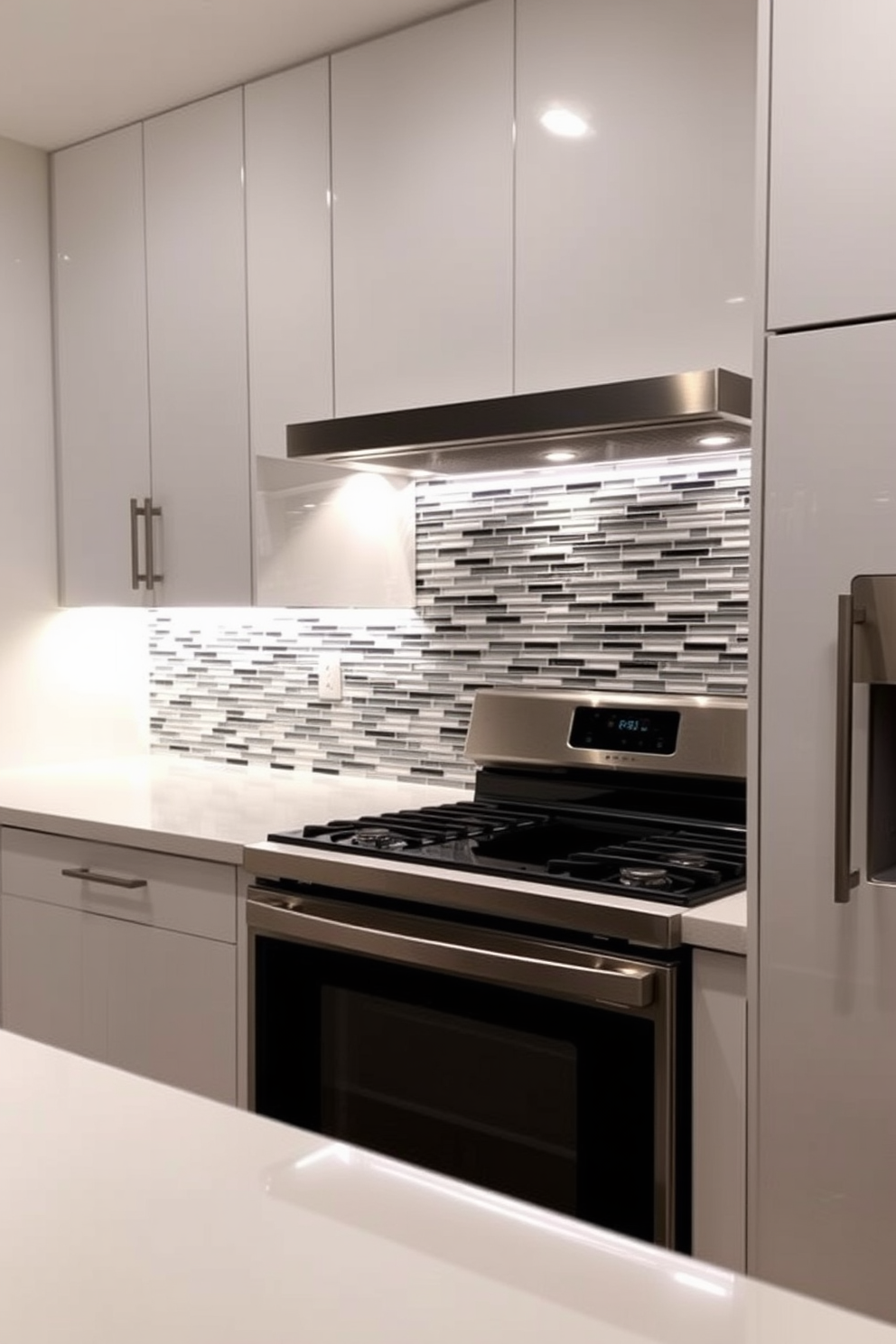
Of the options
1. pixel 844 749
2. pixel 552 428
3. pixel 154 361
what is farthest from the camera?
pixel 154 361

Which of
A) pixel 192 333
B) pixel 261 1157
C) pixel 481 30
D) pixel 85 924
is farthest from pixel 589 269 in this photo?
pixel 261 1157

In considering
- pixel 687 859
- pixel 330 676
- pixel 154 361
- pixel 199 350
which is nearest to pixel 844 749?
pixel 687 859

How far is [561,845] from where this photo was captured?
7.81ft

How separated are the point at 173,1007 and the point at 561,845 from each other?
0.77 metres

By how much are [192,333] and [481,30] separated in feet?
3.14

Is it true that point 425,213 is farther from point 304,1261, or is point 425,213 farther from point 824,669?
point 304,1261

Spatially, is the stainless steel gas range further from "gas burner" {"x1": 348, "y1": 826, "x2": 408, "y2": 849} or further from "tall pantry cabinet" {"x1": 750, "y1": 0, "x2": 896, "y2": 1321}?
"tall pantry cabinet" {"x1": 750, "y1": 0, "x2": 896, "y2": 1321}

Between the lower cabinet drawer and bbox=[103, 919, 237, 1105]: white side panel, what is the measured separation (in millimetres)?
32

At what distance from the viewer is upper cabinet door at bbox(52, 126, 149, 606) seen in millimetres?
3168

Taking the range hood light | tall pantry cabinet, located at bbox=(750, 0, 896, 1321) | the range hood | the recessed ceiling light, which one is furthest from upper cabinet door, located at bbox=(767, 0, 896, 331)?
the recessed ceiling light

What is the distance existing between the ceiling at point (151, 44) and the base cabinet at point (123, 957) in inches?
63.8

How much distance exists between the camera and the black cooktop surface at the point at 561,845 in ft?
6.27

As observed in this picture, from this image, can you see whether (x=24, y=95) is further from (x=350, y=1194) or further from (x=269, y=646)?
(x=350, y=1194)

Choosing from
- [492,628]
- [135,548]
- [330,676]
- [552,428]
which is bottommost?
[330,676]
